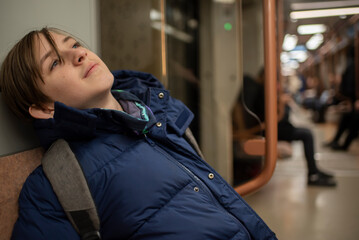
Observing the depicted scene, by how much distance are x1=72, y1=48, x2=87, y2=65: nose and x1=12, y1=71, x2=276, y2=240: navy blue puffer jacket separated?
7.2 inches

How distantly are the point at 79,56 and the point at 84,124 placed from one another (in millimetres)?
242

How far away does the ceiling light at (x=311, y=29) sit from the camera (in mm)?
4076

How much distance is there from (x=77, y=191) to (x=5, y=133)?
0.32 m

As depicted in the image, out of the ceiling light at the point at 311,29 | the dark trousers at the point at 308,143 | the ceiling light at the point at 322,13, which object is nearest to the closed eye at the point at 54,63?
the dark trousers at the point at 308,143

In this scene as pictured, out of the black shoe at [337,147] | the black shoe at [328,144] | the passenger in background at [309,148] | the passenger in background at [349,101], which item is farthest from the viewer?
the black shoe at [328,144]

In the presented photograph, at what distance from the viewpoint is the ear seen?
37.7 inches

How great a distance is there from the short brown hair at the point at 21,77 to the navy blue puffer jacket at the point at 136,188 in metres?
0.08

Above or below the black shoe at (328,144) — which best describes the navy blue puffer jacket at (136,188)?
above

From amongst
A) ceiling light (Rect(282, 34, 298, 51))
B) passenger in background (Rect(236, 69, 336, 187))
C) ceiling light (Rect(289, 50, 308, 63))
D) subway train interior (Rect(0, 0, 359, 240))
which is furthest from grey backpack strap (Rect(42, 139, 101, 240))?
ceiling light (Rect(289, 50, 308, 63))

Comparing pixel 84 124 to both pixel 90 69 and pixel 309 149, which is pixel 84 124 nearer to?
pixel 90 69

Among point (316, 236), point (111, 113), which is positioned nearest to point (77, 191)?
point (111, 113)

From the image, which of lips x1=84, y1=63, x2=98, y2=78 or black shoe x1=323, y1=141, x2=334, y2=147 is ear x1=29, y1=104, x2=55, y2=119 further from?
black shoe x1=323, y1=141, x2=334, y2=147

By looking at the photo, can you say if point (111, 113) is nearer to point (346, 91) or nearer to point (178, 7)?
point (178, 7)

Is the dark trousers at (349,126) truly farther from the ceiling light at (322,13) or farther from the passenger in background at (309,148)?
the ceiling light at (322,13)
